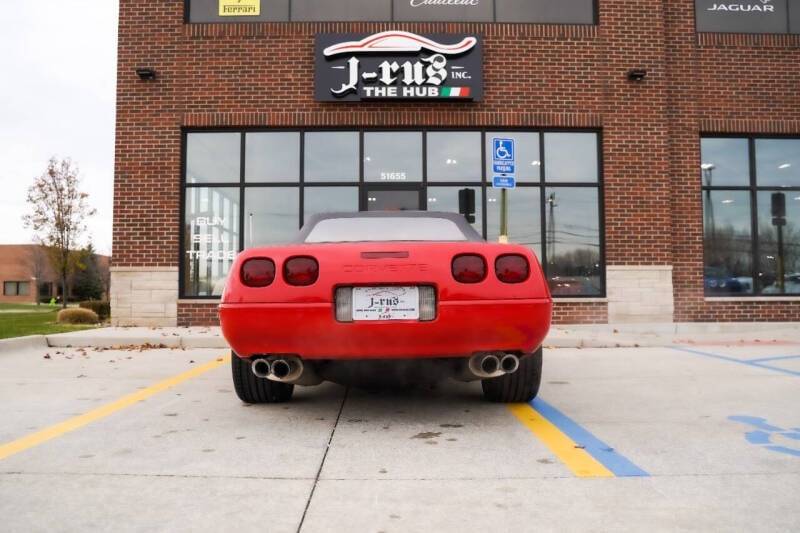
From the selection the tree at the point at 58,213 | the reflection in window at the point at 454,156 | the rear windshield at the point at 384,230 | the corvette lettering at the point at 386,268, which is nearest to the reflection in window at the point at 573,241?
the reflection in window at the point at 454,156

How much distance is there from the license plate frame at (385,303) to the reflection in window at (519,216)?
309 inches

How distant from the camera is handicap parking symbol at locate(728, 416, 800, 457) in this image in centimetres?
291

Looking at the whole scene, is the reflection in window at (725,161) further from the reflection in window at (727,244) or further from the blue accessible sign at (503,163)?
the blue accessible sign at (503,163)

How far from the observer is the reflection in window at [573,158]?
36.1ft

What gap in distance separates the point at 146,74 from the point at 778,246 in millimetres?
12053

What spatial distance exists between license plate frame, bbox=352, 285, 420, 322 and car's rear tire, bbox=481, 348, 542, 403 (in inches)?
39.0

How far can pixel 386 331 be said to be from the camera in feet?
10.5

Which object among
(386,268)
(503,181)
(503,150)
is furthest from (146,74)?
(386,268)

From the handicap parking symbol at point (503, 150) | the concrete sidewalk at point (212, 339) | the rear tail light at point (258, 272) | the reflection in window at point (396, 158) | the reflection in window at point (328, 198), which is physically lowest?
the concrete sidewalk at point (212, 339)

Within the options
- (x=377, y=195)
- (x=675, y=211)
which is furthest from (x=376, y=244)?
(x=675, y=211)

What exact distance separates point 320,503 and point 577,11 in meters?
11.1

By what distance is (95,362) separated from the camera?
6.52 metres

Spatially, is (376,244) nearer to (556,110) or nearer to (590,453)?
(590,453)

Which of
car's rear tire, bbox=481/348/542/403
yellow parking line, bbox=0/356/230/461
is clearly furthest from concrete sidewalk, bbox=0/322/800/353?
car's rear tire, bbox=481/348/542/403
